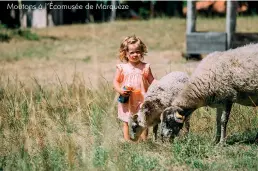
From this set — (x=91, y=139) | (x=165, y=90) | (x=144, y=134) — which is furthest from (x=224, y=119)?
(x=91, y=139)

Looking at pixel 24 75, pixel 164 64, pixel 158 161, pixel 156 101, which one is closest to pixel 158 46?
pixel 164 64

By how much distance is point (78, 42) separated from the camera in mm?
16828

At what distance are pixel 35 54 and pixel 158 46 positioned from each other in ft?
11.4

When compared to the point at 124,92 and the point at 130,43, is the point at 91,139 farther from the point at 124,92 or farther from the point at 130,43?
the point at 130,43

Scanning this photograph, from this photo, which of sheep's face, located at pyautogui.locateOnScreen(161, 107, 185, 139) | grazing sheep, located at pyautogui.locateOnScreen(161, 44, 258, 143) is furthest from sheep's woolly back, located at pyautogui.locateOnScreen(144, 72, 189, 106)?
sheep's face, located at pyautogui.locateOnScreen(161, 107, 185, 139)

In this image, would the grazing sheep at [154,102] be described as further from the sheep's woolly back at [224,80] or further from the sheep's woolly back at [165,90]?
the sheep's woolly back at [224,80]

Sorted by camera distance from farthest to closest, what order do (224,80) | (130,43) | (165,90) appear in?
(130,43)
(165,90)
(224,80)

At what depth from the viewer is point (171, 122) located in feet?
A: 18.7

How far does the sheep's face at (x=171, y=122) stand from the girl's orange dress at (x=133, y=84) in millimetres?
522

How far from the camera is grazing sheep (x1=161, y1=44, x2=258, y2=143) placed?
5465 millimetres

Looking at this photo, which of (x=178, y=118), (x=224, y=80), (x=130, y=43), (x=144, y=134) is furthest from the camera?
(x=144, y=134)

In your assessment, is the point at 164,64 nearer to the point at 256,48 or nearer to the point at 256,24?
the point at 256,24

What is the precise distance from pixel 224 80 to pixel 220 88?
0.09 m

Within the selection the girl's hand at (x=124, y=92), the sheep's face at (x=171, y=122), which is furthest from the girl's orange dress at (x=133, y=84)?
the sheep's face at (x=171, y=122)
